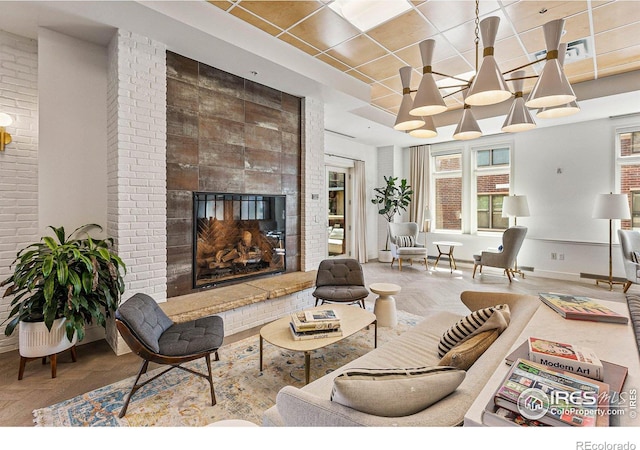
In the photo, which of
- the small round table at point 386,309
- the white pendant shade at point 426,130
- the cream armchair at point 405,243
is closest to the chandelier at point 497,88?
the white pendant shade at point 426,130

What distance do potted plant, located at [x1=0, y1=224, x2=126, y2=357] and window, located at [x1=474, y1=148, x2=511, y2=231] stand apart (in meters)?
6.65

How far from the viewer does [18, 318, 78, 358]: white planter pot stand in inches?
88.3

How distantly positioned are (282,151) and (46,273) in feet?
8.96

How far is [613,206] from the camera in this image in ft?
14.9

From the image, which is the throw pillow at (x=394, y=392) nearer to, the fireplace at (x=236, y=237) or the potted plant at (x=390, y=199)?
the fireplace at (x=236, y=237)

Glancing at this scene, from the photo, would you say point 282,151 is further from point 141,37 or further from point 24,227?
point 24,227

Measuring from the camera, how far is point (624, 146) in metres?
4.91

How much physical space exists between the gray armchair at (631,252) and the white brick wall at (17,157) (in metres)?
7.27

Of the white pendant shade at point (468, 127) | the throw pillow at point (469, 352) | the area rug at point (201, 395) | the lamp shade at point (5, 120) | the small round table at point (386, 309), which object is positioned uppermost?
the lamp shade at point (5, 120)

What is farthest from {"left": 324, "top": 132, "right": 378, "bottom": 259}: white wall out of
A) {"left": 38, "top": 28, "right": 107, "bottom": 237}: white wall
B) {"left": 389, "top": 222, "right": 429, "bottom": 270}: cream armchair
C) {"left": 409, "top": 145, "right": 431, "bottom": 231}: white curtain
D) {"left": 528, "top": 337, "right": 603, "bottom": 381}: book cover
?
{"left": 528, "top": 337, "right": 603, "bottom": 381}: book cover

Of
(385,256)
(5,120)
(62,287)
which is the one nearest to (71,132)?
(5,120)

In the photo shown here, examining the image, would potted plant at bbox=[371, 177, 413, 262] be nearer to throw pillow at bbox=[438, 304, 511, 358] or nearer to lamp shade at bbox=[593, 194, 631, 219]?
lamp shade at bbox=[593, 194, 631, 219]

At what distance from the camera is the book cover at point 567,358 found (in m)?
1.04
